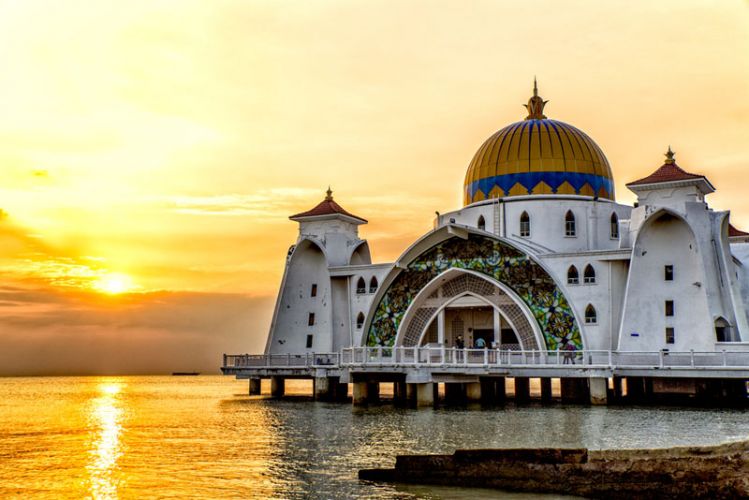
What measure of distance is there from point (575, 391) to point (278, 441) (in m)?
16.5

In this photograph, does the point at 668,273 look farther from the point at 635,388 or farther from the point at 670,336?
the point at 635,388

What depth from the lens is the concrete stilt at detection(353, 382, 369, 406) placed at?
3183 cm

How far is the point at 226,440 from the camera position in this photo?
21.9 metres

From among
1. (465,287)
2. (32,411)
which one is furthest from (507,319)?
(32,411)

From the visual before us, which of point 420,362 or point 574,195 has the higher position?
point 574,195

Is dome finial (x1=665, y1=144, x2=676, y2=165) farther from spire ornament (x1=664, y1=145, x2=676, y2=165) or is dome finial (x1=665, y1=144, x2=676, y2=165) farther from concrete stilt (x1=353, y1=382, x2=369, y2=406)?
concrete stilt (x1=353, y1=382, x2=369, y2=406)

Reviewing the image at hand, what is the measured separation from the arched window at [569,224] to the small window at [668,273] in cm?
628

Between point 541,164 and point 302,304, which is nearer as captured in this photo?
point 541,164

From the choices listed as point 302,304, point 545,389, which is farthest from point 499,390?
point 302,304

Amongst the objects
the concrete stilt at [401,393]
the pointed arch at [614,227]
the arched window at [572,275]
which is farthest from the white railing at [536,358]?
the pointed arch at [614,227]

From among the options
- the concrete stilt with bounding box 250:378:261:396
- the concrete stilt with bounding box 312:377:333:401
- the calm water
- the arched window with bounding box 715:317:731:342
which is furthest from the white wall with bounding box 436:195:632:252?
the concrete stilt with bounding box 250:378:261:396

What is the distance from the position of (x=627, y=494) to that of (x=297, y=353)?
3065 cm

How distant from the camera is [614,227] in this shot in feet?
128

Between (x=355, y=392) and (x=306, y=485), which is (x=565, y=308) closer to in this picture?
(x=355, y=392)
